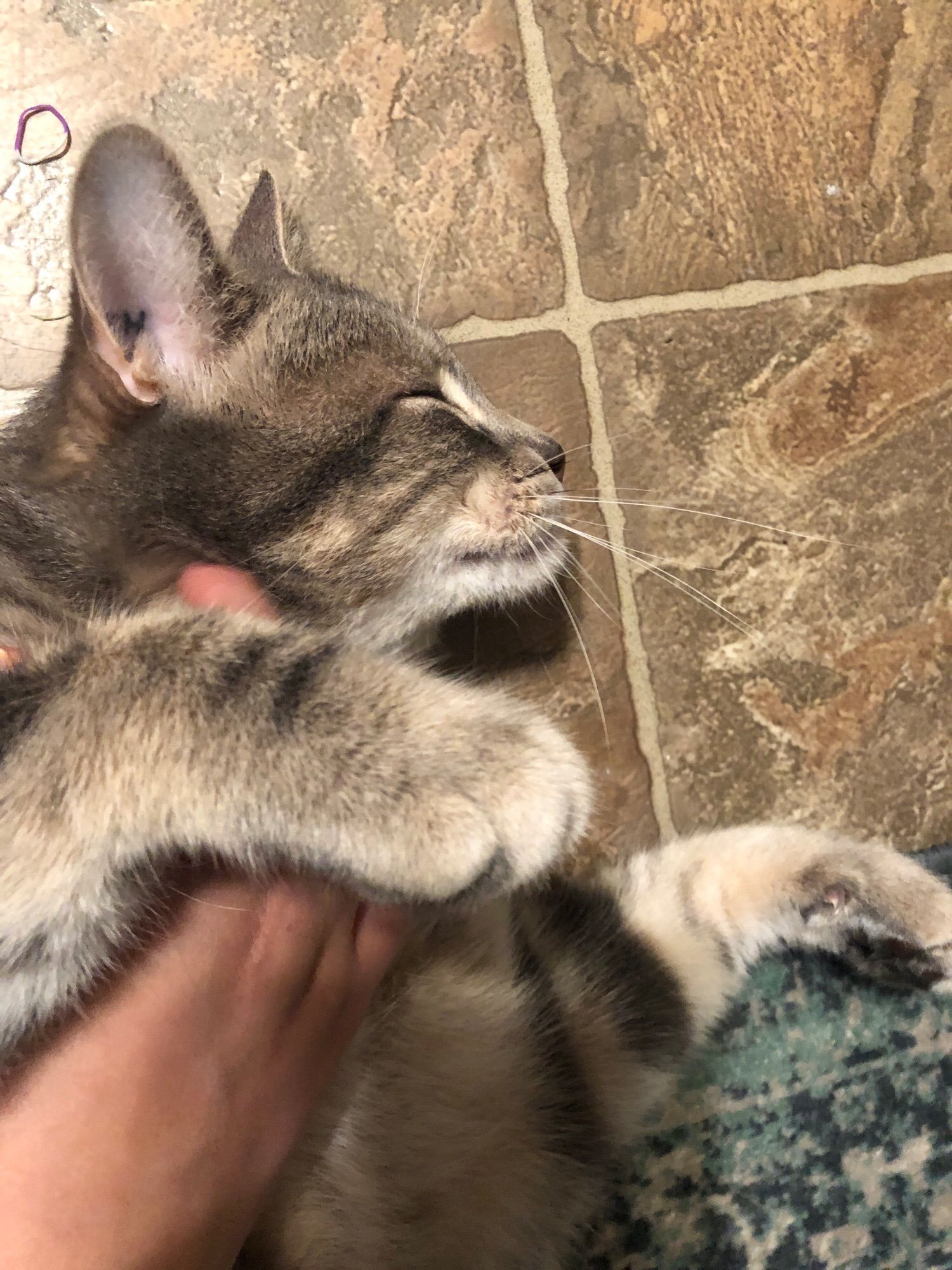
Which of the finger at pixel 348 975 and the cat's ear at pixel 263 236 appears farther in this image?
the cat's ear at pixel 263 236

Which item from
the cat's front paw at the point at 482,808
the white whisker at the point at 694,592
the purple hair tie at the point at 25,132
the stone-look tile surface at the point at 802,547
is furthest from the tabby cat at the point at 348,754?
the purple hair tie at the point at 25,132

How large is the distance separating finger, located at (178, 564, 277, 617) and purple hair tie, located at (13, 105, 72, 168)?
77 centimetres

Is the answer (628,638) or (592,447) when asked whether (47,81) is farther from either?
(628,638)

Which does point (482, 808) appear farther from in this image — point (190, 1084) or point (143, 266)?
point (143, 266)

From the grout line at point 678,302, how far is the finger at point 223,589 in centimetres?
59

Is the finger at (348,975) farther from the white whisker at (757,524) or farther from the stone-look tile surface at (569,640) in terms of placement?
the white whisker at (757,524)

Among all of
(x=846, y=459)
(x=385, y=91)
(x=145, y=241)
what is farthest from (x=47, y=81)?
(x=846, y=459)

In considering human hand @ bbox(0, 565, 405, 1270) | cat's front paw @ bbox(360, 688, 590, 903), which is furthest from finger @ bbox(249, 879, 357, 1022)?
cat's front paw @ bbox(360, 688, 590, 903)

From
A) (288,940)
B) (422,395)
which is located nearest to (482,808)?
(288,940)

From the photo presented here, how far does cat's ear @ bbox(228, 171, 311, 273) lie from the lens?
94 cm

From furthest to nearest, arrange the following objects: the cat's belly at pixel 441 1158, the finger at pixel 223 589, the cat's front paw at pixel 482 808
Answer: the cat's belly at pixel 441 1158 < the finger at pixel 223 589 < the cat's front paw at pixel 482 808

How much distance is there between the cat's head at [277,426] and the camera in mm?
712

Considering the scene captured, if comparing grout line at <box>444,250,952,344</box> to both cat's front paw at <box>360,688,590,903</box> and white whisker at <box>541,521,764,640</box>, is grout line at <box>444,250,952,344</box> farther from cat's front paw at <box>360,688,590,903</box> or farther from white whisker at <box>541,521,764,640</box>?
cat's front paw at <box>360,688,590,903</box>

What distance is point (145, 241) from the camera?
27.8 inches
